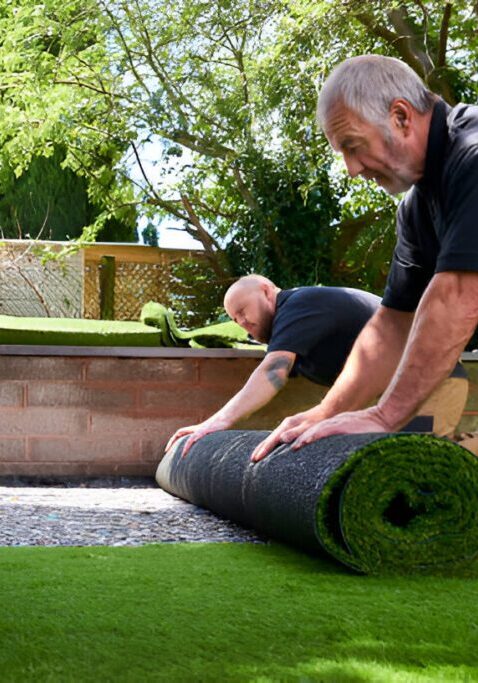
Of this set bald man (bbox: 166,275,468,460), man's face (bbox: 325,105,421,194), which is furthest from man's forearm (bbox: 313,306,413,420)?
bald man (bbox: 166,275,468,460)

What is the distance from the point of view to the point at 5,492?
16.8ft

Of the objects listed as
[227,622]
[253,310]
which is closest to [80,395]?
[253,310]

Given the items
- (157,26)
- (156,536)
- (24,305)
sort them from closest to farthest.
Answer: (156,536)
(24,305)
(157,26)

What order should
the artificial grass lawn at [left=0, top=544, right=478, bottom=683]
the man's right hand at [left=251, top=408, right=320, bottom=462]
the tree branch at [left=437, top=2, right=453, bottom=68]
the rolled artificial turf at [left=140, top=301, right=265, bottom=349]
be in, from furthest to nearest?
the tree branch at [left=437, top=2, right=453, bottom=68] < the rolled artificial turf at [left=140, top=301, right=265, bottom=349] < the man's right hand at [left=251, top=408, right=320, bottom=462] < the artificial grass lawn at [left=0, top=544, right=478, bottom=683]

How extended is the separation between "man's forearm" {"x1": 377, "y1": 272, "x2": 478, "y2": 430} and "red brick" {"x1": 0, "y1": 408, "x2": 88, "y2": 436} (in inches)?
146

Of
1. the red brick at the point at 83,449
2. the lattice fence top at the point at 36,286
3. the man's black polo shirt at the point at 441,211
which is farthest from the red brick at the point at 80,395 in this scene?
the lattice fence top at the point at 36,286

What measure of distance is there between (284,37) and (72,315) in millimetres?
3584

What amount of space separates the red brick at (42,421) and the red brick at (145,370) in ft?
0.89

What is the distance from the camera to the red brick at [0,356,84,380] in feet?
19.2

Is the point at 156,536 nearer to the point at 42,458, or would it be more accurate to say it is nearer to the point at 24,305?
the point at 42,458

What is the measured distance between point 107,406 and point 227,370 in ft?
2.52

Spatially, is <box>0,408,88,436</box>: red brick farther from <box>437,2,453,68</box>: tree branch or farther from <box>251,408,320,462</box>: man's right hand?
<box>437,2,453,68</box>: tree branch

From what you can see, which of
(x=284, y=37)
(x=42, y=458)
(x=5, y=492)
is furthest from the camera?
(x=284, y=37)

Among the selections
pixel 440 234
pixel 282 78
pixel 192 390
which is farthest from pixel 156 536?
pixel 282 78
